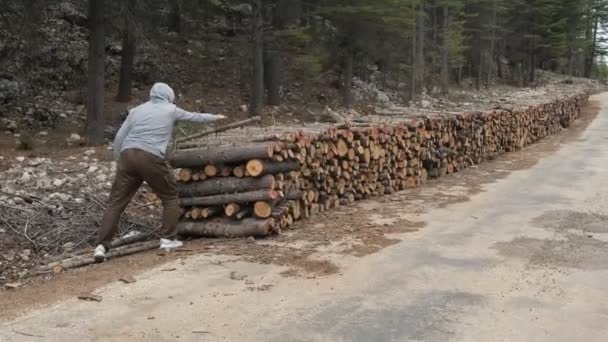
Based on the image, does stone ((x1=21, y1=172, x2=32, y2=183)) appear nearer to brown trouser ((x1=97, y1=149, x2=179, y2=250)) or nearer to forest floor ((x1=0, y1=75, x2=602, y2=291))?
forest floor ((x1=0, y1=75, x2=602, y2=291))

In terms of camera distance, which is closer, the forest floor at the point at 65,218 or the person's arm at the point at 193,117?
the person's arm at the point at 193,117

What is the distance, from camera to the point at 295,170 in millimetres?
7973

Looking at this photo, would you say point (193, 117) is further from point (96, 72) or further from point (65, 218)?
point (96, 72)

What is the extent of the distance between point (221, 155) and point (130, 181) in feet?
3.58

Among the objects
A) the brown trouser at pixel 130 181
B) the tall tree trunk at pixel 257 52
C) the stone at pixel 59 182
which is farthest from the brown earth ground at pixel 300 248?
the tall tree trunk at pixel 257 52

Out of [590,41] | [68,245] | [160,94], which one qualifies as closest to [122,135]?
[160,94]

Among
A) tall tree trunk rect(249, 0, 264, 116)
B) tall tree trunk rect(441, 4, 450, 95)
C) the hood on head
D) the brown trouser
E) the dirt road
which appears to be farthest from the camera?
tall tree trunk rect(441, 4, 450, 95)

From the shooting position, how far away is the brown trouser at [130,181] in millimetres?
6773

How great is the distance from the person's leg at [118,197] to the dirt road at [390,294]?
3.11ft

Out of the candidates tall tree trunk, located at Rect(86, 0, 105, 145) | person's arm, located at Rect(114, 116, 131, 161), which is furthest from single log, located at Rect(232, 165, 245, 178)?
tall tree trunk, located at Rect(86, 0, 105, 145)

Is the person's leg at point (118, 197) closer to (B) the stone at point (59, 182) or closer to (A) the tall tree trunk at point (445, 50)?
(B) the stone at point (59, 182)

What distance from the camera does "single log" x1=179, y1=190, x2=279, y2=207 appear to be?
7297 mm

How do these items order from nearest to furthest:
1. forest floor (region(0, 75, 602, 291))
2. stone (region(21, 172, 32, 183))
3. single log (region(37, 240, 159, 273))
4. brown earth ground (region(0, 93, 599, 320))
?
brown earth ground (region(0, 93, 599, 320)) < single log (region(37, 240, 159, 273)) < forest floor (region(0, 75, 602, 291)) < stone (region(21, 172, 32, 183))

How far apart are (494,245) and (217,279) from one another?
3214 mm
